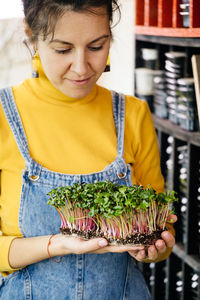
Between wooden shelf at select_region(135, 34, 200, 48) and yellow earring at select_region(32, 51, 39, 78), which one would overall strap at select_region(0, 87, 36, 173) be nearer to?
yellow earring at select_region(32, 51, 39, 78)

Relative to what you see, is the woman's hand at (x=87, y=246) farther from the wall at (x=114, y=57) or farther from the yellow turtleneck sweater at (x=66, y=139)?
the wall at (x=114, y=57)

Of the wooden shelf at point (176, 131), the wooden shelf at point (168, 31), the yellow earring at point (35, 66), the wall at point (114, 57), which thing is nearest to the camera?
the yellow earring at point (35, 66)

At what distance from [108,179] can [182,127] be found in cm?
83

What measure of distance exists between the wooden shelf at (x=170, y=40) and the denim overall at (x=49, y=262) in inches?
27.7

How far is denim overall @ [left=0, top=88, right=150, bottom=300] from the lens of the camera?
1340 millimetres

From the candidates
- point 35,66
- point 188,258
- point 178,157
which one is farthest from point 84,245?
point 178,157

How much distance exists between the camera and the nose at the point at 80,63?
1.26 m

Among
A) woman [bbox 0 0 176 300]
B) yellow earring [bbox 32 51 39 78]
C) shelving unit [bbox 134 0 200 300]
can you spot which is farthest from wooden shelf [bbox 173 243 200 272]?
yellow earring [bbox 32 51 39 78]

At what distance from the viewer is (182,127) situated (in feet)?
6.95

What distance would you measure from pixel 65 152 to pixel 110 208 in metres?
0.24

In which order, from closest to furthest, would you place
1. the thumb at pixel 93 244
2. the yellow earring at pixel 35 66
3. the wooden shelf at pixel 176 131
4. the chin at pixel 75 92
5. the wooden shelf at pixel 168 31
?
the thumb at pixel 93 244
the chin at pixel 75 92
the yellow earring at pixel 35 66
the wooden shelf at pixel 168 31
the wooden shelf at pixel 176 131

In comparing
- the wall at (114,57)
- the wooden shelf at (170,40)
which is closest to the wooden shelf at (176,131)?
the wooden shelf at (170,40)

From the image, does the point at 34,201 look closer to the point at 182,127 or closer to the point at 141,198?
the point at 141,198

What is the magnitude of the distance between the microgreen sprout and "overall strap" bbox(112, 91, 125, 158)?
0.46 feet
